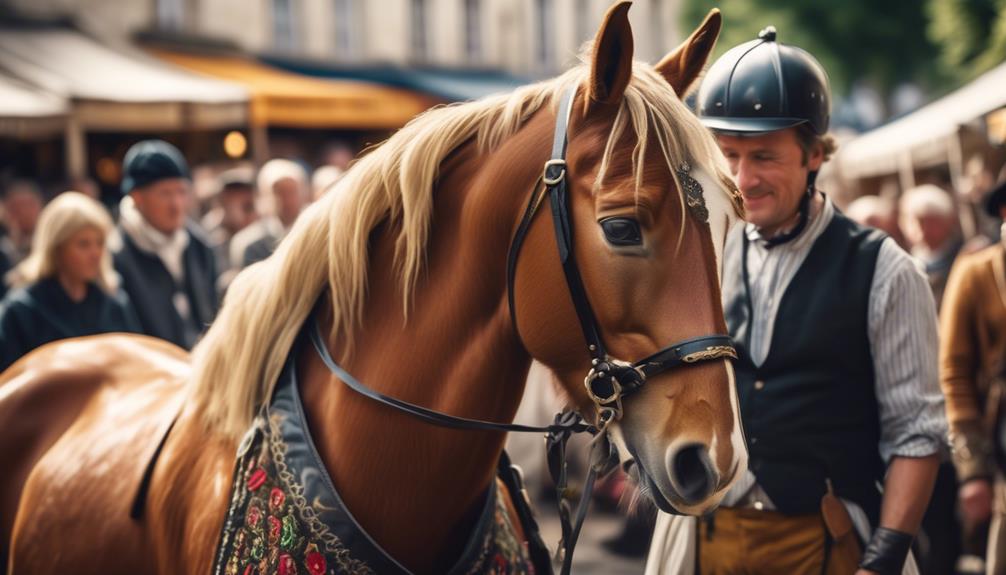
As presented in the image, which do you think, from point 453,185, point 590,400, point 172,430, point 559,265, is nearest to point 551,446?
point 590,400

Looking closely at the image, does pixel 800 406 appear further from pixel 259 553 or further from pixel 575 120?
pixel 259 553

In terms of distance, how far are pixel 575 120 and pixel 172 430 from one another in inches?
50.4

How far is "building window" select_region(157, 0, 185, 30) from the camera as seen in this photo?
17875mm

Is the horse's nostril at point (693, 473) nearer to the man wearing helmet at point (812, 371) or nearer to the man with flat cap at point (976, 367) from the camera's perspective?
the man wearing helmet at point (812, 371)

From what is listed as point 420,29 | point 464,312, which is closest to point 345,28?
point 420,29

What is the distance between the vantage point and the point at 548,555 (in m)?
2.60

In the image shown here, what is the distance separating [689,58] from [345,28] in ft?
68.4

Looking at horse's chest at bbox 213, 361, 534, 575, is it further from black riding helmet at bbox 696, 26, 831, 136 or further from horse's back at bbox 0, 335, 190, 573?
black riding helmet at bbox 696, 26, 831, 136

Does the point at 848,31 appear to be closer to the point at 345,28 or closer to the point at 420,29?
the point at 420,29

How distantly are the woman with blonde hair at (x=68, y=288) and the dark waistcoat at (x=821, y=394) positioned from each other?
3215 millimetres

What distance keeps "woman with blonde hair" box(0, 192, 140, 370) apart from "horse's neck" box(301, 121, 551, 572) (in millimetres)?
2863

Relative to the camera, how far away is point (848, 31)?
2831 cm

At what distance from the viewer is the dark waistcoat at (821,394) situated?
2.59 meters

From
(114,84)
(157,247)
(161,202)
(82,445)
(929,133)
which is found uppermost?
(114,84)
